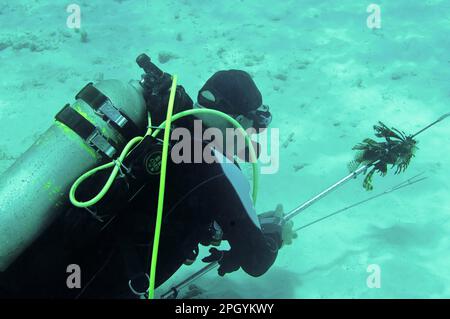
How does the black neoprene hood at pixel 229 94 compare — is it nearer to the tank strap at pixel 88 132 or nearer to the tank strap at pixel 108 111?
the tank strap at pixel 108 111

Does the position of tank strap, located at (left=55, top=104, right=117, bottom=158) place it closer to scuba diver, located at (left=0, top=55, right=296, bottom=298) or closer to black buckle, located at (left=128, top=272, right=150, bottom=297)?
scuba diver, located at (left=0, top=55, right=296, bottom=298)

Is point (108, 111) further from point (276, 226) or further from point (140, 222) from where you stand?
point (276, 226)

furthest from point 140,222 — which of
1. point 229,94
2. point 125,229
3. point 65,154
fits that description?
point 229,94

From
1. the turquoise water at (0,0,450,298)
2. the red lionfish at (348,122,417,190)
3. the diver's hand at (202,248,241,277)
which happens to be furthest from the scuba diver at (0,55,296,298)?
the turquoise water at (0,0,450,298)

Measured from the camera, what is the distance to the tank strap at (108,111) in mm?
2402

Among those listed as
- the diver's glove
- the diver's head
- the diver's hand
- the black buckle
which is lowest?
the diver's glove

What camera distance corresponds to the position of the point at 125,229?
→ 229 centimetres

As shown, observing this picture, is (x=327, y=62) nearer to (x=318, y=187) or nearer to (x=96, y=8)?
(x=318, y=187)

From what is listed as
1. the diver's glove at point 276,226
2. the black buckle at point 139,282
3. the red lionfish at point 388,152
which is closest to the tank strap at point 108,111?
the black buckle at point 139,282

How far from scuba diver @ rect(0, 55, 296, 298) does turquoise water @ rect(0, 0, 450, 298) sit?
181 cm

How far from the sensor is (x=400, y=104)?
6.88m

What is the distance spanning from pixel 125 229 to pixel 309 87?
6.04 metres

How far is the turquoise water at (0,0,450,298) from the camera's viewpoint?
4234mm

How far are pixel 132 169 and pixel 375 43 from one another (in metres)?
7.96
